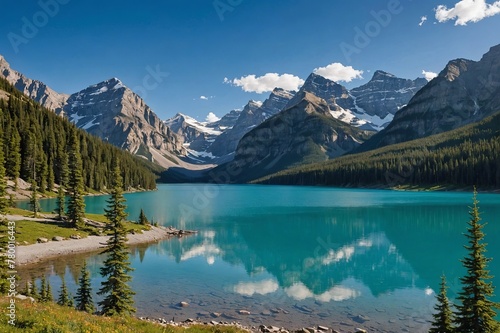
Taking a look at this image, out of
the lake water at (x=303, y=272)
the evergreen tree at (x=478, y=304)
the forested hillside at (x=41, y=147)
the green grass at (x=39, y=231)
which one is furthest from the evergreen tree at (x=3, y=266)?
the forested hillside at (x=41, y=147)

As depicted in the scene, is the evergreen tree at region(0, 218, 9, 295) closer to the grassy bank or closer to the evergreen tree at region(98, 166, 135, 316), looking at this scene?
the evergreen tree at region(98, 166, 135, 316)

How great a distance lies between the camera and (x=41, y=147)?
134 meters

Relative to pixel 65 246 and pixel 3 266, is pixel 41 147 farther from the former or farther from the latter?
pixel 3 266

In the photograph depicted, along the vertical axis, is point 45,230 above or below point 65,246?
above

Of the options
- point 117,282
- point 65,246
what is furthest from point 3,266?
point 65,246

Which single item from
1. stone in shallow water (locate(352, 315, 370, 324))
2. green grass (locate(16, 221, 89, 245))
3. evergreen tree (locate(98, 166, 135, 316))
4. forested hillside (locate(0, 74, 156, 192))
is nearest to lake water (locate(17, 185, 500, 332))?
stone in shallow water (locate(352, 315, 370, 324))

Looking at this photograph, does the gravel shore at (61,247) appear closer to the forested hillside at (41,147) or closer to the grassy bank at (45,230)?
the grassy bank at (45,230)

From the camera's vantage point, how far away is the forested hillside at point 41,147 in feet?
396

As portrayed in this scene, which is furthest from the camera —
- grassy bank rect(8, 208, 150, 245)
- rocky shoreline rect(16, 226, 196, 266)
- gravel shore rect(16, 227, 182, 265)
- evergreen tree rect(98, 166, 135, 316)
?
grassy bank rect(8, 208, 150, 245)

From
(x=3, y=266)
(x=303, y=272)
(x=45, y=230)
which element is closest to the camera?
(x=3, y=266)

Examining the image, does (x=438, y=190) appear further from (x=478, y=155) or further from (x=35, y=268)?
(x=35, y=268)

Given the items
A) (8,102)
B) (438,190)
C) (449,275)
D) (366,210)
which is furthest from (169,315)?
(438,190)

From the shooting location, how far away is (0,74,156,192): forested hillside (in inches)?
4756

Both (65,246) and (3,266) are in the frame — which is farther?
(65,246)
